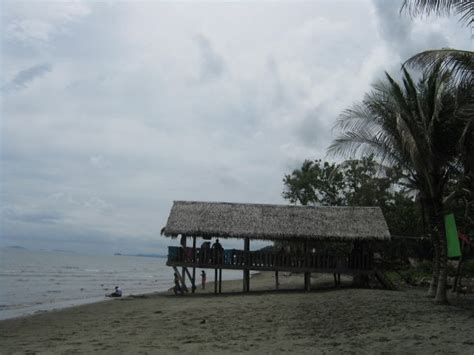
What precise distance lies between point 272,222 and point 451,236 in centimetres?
755

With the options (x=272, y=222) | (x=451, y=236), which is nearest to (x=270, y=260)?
(x=272, y=222)

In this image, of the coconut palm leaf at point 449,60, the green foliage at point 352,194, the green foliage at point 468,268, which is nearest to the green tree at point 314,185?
the green foliage at point 352,194

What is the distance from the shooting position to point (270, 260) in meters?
19.4

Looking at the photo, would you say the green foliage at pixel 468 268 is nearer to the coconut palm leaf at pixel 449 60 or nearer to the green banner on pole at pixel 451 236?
the green banner on pole at pixel 451 236

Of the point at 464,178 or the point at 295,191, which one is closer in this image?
the point at 464,178

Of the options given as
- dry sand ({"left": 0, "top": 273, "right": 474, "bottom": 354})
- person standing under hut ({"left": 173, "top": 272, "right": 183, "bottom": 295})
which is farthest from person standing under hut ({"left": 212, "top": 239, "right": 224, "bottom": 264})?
dry sand ({"left": 0, "top": 273, "right": 474, "bottom": 354})

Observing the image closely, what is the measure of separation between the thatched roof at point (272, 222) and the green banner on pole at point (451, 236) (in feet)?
17.8

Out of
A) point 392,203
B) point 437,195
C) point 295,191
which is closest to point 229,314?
point 437,195

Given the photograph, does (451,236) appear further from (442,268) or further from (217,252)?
(217,252)

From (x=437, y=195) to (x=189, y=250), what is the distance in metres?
9.94

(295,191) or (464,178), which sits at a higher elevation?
Result: (295,191)

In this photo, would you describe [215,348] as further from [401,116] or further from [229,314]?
[401,116]

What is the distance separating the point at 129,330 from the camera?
11195mm

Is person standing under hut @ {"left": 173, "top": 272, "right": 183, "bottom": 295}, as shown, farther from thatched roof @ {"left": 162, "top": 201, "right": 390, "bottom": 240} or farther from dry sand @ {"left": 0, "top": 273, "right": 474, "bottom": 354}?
dry sand @ {"left": 0, "top": 273, "right": 474, "bottom": 354}
